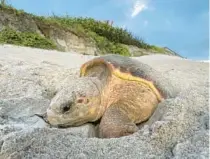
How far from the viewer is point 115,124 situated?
2.70m

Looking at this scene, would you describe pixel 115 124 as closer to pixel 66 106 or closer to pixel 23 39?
pixel 66 106

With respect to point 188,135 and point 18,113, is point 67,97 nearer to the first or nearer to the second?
point 18,113

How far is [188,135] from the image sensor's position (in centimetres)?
244

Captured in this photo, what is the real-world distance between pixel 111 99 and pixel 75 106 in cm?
30

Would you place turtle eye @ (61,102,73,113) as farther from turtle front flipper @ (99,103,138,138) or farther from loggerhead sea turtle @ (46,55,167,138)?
turtle front flipper @ (99,103,138,138)

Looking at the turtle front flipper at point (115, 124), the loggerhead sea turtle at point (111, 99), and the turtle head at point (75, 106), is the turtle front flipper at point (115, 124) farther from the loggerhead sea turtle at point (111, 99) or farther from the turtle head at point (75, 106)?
the turtle head at point (75, 106)

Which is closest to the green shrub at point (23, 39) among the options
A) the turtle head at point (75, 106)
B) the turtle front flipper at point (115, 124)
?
the turtle head at point (75, 106)

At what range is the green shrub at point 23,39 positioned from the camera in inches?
313

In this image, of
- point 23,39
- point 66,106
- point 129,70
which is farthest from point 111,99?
point 23,39

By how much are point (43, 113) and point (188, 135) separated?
3.22 ft

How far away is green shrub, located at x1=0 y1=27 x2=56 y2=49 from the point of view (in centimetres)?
795

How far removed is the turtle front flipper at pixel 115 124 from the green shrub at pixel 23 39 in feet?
17.1

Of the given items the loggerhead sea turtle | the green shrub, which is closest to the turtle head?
the loggerhead sea turtle

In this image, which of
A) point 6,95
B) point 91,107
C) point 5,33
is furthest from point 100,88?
point 5,33
